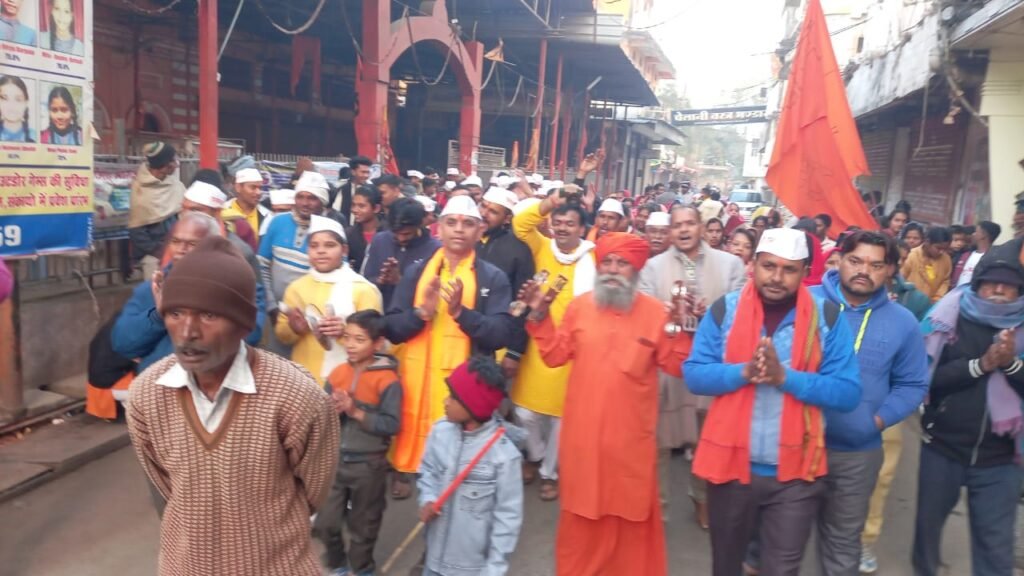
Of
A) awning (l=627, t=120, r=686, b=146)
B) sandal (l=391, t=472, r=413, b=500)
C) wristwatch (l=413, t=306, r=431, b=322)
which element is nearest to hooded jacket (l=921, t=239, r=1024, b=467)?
wristwatch (l=413, t=306, r=431, b=322)

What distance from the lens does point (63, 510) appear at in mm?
4270

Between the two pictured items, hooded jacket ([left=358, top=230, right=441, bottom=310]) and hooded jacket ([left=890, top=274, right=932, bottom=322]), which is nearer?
hooded jacket ([left=890, top=274, right=932, bottom=322])

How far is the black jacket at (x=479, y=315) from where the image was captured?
3801 mm

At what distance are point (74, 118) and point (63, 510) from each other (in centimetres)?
242

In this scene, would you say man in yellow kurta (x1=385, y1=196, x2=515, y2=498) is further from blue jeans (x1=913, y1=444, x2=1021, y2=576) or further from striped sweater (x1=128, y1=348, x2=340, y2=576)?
blue jeans (x1=913, y1=444, x2=1021, y2=576)

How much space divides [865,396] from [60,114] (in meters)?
4.83

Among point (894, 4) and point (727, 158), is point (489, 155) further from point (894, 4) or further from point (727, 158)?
point (727, 158)

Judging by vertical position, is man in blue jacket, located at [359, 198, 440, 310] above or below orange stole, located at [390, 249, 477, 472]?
above

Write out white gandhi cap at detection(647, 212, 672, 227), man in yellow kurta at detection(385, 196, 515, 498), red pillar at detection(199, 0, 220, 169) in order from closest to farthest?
1. man in yellow kurta at detection(385, 196, 515, 498)
2. white gandhi cap at detection(647, 212, 672, 227)
3. red pillar at detection(199, 0, 220, 169)

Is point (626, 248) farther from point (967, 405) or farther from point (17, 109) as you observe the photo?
point (17, 109)

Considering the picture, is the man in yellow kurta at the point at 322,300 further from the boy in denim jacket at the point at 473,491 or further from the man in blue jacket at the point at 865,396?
the man in blue jacket at the point at 865,396

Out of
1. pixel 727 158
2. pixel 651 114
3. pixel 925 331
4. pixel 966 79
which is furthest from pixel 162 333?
pixel 727 158

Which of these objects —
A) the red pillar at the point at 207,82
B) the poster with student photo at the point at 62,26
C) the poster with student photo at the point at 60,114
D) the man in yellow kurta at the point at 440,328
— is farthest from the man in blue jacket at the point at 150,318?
the red pillar at the point at 207,82

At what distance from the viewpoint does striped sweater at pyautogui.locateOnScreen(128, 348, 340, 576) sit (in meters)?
1.87
